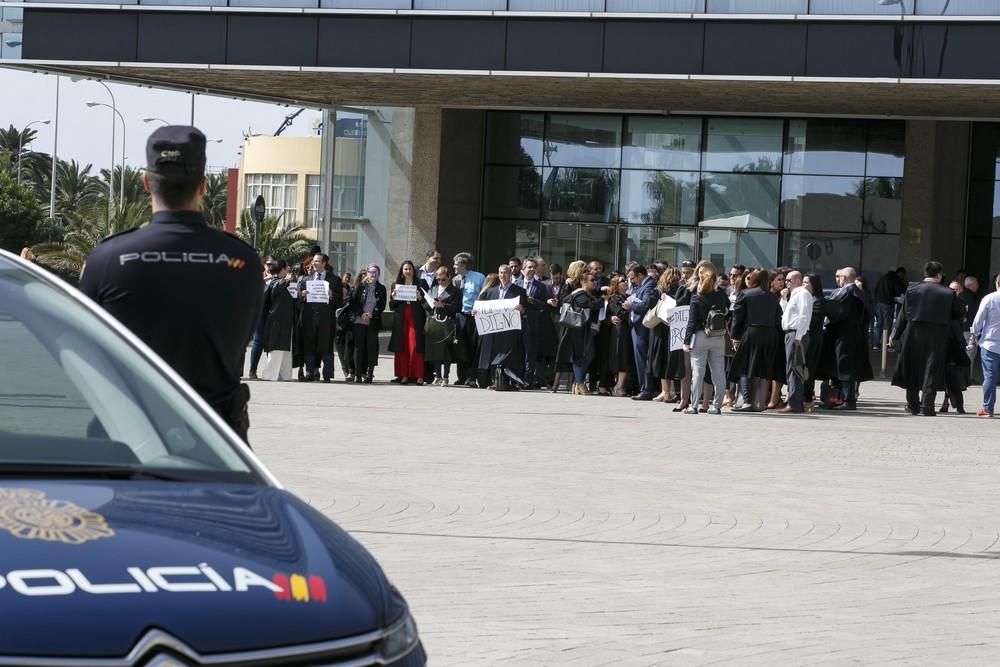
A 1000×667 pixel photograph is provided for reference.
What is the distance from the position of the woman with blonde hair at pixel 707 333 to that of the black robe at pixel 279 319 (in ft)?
21.4

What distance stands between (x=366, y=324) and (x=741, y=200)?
1510cm

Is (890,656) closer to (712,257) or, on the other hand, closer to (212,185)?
(712,257)

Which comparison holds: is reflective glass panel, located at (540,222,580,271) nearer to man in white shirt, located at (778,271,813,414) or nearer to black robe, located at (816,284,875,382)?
black robe, located at (816,284,875,382)

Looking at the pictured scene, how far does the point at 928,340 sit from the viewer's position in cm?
2045

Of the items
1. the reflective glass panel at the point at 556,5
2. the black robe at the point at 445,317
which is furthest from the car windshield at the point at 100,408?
the reflective glass panel at the point at 556,5

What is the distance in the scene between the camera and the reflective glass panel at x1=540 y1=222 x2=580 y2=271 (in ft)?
122

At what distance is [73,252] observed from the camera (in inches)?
1933

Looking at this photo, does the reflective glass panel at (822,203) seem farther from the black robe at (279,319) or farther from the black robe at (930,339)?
the black robe at (279,319)

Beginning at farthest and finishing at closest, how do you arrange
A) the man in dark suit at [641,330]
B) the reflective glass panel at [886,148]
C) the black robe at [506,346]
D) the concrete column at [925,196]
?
the reflective glass panel at [886,148]
the concrete column at [925,196]
the black robe at [506,346]
the man in dark suit at [641,330]

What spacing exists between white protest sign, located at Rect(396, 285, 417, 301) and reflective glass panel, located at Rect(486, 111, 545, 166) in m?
14.8

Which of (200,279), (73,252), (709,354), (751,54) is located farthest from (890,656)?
(73,252)

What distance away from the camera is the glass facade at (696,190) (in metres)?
35.4

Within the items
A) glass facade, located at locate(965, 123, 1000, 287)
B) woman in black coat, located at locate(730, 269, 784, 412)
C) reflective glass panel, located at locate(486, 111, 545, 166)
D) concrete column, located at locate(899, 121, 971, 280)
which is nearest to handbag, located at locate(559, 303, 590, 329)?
woman in black coat, located at locate(730, 269, 784, 412)

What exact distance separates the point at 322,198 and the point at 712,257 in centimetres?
945
